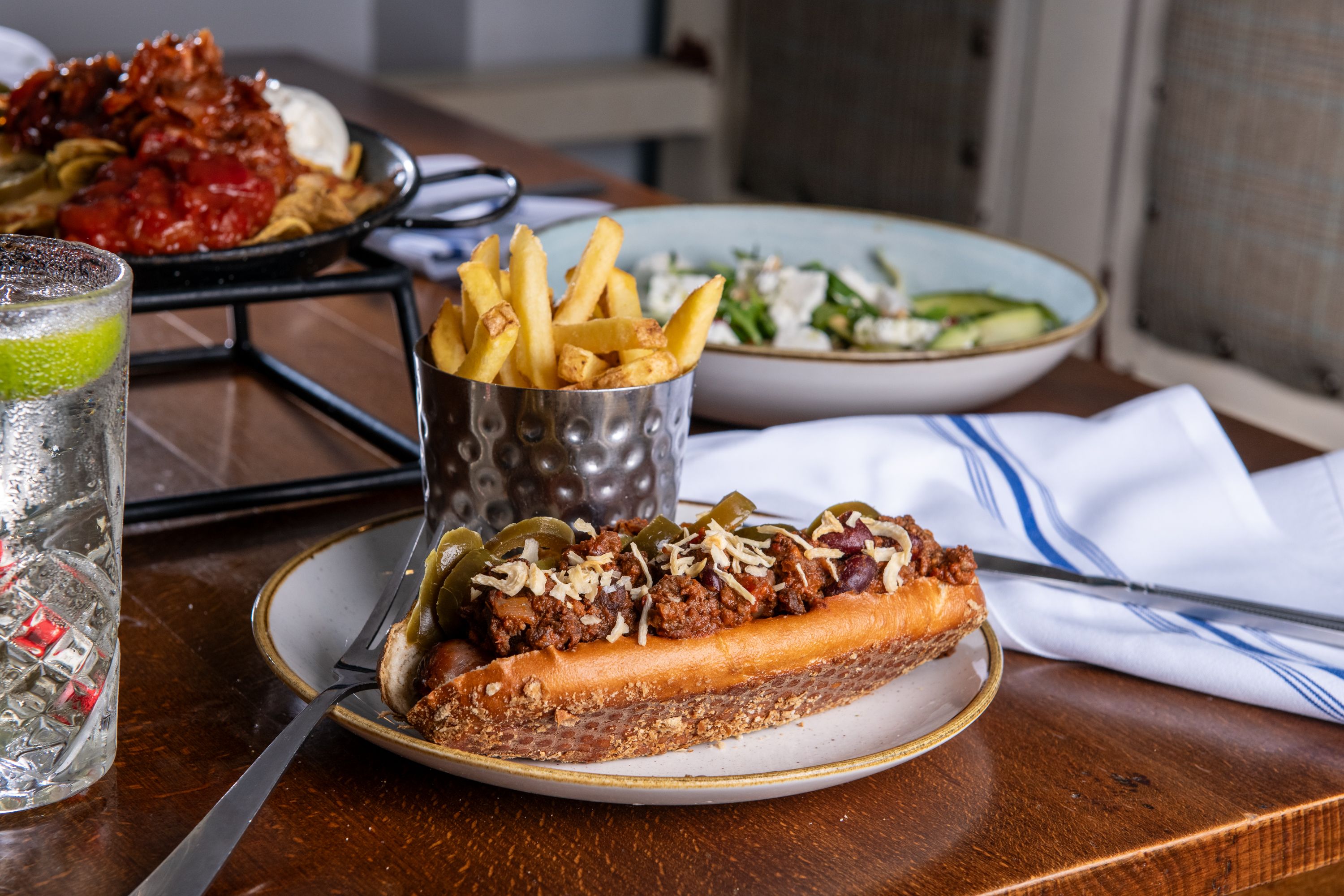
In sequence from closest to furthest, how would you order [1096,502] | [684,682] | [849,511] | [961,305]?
[684,682], [849,511], [1096,502], [961,305]

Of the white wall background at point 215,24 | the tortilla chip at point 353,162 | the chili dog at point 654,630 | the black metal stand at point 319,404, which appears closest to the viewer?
the chili dog at point 654,630

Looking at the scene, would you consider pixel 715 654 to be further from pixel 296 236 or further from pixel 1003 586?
pixel 296 236

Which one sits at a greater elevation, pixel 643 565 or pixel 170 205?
pixel 170 205

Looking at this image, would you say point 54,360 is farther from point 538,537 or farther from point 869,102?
point 869,102

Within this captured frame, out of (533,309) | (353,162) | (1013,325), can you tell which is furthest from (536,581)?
(1013,325)

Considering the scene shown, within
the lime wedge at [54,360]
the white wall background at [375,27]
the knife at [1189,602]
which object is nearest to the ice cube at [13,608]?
the lime wedge at [54,360]

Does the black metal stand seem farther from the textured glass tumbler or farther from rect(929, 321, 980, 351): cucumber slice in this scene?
rect(929, 321, 980, 351): cucumber slice

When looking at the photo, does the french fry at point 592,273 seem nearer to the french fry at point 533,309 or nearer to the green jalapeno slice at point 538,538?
the french fry at point 533,309
